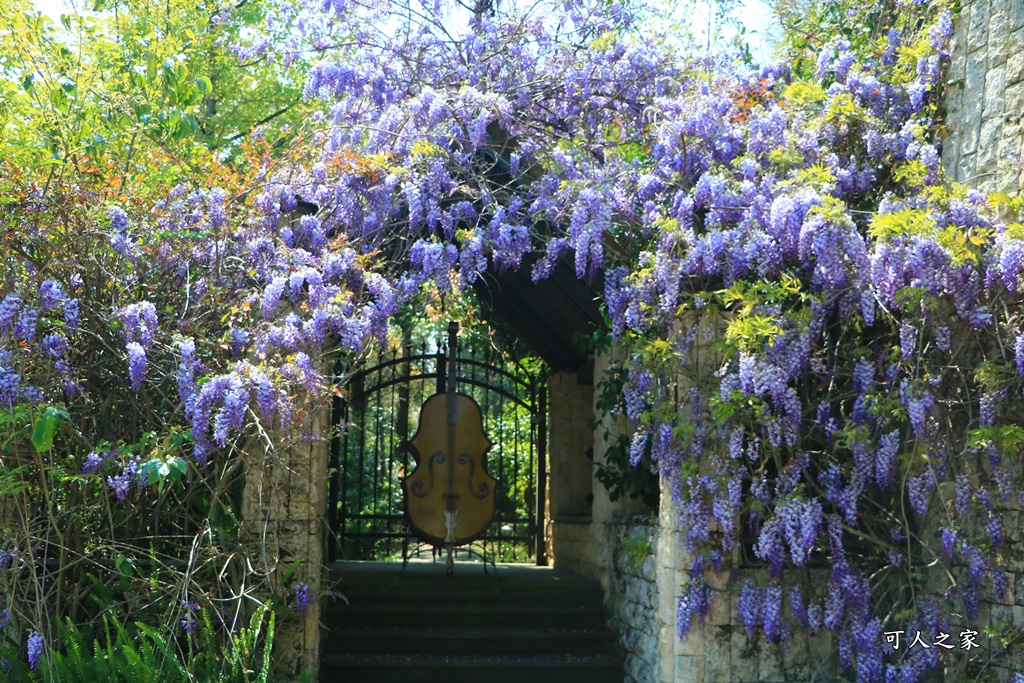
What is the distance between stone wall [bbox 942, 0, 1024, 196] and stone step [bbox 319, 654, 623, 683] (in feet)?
10.5

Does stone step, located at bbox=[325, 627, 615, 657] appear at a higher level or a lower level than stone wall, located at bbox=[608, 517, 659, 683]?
lower

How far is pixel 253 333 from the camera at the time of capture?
4.95 metres

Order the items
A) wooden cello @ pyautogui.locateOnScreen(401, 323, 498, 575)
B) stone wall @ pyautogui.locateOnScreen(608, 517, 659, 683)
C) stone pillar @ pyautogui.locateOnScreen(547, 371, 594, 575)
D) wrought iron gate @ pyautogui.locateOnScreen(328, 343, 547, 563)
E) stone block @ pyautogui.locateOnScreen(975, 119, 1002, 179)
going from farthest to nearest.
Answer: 1. stone pillar @ pyautogui.locateOnScreen(547, 371, 594, 575)
2. wrought iron gate @ pyautogui.locateOnScreen(328, 343, 547, 563)
3. wooden cello @ pyautogui.locateOnScreen(401, 323, 498, 575)
4. stone wall @ pyautogui.locateOnScreen(608, 517, 659, 683)
5. stone block @ pyautogui.locateOnScreen(975, 119, 1002, 179)

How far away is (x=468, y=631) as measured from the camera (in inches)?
234

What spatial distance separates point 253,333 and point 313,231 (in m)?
0.81

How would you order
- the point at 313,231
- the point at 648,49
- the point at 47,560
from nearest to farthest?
the point at 47,560
the point at 313,231
the point at 648,49

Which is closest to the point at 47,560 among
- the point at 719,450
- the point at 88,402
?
the point at 88,402

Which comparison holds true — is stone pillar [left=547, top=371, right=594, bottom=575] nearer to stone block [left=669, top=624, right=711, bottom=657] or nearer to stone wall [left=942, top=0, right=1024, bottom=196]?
stone block [left=669, top=624, right=711, bottom=657]

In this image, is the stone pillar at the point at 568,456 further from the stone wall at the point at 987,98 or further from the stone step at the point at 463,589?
the stone wall at the point at 987,98

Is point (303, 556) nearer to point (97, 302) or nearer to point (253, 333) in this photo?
point (253, 333)

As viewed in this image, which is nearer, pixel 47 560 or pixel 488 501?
pixel 47 560

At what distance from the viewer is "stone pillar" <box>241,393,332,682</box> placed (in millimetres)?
4934

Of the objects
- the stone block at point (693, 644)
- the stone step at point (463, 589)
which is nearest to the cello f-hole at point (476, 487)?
the stone step at point (463, 589)

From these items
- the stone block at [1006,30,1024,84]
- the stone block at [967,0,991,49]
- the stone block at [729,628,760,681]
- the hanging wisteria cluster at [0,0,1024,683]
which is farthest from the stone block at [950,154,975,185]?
the stone block at [729,628,760,681]
